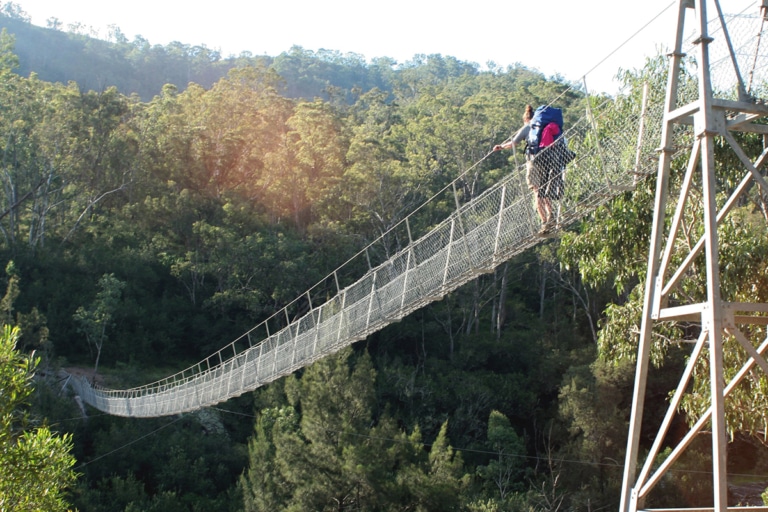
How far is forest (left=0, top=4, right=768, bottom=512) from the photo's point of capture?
14234mm

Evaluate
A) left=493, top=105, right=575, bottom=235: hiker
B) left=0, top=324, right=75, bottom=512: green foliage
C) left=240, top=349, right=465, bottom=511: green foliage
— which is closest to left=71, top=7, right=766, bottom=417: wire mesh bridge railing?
left=493, top=105, right=575, bottom=235: hiker

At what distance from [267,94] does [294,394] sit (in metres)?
11.5

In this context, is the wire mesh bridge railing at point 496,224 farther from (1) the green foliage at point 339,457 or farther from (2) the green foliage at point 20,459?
(1) the green foliage at point 339,457

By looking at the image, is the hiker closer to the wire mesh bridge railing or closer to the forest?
the wire mesh bridge railing

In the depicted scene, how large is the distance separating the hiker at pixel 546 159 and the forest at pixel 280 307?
7.77 metres

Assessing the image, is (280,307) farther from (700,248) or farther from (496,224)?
(700,248)

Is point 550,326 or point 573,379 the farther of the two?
point 550,326

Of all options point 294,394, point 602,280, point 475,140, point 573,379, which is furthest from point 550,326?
point 602,280

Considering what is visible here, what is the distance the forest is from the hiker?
777 centimetres

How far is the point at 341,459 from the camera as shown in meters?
14.2

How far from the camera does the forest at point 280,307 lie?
14.2 metres

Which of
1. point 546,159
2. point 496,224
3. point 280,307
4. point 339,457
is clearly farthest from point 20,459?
point 280,307

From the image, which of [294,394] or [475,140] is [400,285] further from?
[475,140]

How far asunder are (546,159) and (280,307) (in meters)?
13.7
